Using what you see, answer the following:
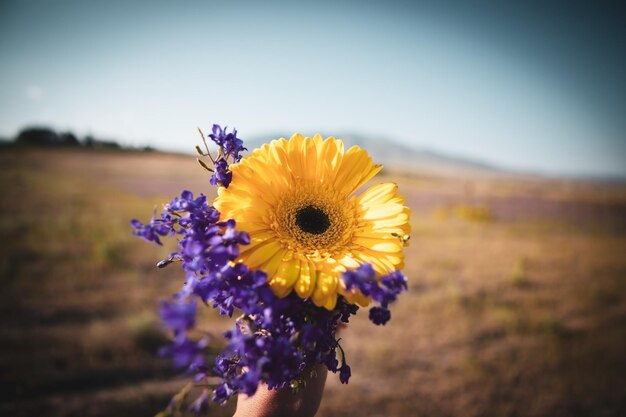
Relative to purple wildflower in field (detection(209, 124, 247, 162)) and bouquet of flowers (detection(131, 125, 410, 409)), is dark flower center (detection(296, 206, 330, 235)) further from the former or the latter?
purple wildflower in field (detection(209, 124, 247, 162))

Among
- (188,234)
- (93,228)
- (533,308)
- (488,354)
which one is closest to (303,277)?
(188,234)

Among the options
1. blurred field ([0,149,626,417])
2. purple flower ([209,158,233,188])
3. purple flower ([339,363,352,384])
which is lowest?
blurred field ([0,149,626,417])

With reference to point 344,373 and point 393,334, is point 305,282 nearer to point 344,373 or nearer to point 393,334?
point 344,373

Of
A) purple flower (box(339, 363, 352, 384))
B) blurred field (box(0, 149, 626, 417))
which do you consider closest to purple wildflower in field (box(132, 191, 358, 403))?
purple flower (box(339, 363, 352, 384))

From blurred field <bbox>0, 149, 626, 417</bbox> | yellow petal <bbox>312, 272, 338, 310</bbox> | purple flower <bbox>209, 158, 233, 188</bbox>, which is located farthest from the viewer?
blurred field <bbox>0, 149, 626, 417</bbox>

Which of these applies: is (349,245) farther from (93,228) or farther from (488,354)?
(93,228)

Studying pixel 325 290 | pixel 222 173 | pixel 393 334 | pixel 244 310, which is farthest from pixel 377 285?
pixel 393 334

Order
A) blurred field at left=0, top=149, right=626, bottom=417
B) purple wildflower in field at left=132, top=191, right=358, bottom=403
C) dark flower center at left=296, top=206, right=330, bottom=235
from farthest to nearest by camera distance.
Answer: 1. blurred field at left=0, top=149, right=626, bottom=417
2. dark flower center at left=296, top=206, right=330, bottom=235
3. purple wildflower in field at left=132, top=191, right=358, bottom=403

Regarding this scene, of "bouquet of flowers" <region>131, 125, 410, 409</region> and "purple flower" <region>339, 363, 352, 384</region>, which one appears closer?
"bouquet of flowers" <region>131, 125, 410, 409</region>
